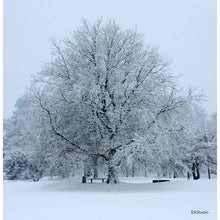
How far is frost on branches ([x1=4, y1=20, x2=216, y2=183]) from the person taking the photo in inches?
621

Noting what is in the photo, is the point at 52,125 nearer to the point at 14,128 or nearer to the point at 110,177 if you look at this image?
the point at 110,177

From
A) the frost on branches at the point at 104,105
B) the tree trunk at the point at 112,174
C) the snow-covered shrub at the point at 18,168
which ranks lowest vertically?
the snow-covered shrub at the point at 18,168

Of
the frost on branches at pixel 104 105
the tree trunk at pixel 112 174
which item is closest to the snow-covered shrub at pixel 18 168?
the frost on branches at pixel 104 105

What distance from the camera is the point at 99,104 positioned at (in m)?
16.0

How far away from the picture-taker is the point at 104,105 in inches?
645

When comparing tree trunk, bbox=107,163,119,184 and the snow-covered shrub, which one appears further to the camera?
the snow-covered shrub

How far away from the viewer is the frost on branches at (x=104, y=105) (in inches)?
621

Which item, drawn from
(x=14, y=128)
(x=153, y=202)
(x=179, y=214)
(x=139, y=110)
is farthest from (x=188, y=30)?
(x=14, y=128)

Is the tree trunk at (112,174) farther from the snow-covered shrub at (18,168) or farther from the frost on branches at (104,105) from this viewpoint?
the snow-covered shrub at (18,168)

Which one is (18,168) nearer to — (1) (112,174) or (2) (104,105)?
(1) (112,174)

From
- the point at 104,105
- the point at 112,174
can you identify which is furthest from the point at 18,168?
the point at 104,105

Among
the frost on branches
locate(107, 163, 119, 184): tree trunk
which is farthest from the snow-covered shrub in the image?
locate(107, 163, 119, 184): tree trunk

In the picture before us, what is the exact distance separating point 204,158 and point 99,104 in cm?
1921

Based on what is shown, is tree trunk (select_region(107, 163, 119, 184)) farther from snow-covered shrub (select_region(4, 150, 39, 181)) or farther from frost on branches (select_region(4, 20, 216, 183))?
snow-covered shrub (select_region(4, 150, 39, 181))
